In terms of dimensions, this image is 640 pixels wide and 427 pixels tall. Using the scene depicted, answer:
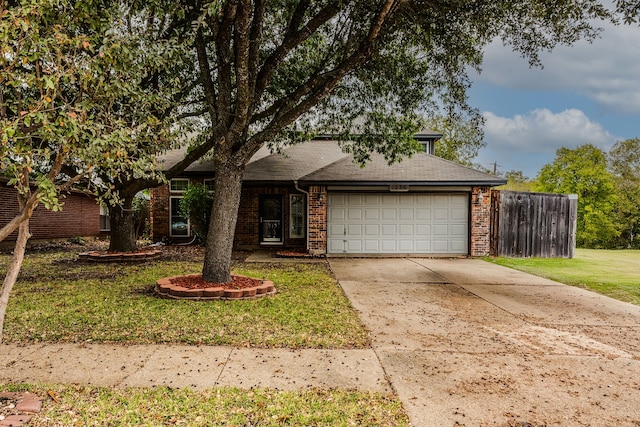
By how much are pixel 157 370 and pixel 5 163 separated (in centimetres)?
217

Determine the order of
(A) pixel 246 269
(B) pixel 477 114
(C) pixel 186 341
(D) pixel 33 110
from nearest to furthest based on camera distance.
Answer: (D) pixel 33 110, (C) pixel 186 341, (B) pixel 477 114, (A) pixel 246 269

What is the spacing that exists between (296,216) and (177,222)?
479cm

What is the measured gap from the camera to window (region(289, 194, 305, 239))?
602 inches

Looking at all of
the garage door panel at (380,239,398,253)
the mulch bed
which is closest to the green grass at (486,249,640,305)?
the garage door panel at (380,239,398,253)

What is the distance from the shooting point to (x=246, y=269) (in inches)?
405

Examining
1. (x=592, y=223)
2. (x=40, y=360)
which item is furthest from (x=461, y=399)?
(x=592, y=223)

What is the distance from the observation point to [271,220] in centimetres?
1546

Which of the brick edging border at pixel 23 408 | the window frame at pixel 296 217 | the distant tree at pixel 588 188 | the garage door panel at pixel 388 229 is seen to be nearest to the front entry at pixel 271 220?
the window frame at pixel 296 217

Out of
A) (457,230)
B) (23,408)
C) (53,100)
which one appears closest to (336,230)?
(457,230)

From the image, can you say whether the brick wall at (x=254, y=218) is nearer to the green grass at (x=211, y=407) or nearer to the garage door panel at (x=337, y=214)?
the garage door panel at (x=337, y=214)

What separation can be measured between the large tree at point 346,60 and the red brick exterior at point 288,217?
3175 mm

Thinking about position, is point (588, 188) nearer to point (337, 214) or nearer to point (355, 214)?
point (355, 214)

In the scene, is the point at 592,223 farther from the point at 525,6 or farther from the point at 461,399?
the point at 461,399

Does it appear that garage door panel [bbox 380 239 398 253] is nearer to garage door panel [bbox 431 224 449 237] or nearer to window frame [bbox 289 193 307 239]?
garage door panel [bbox 431 224 449 237]
